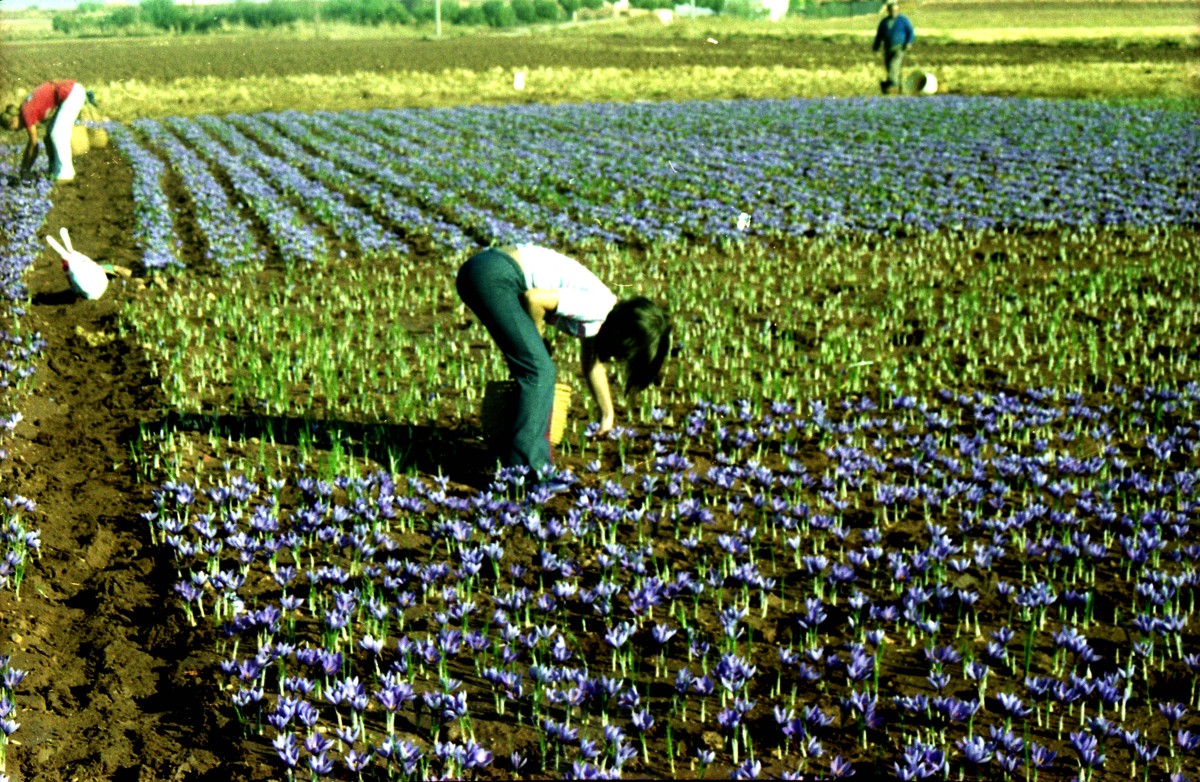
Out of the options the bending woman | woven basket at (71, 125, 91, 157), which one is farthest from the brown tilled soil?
woven basket at (71, 125, 91, 157)

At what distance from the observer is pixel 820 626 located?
17.3 feet

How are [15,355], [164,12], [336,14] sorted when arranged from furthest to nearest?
[336,14], [164,12], [15,355]

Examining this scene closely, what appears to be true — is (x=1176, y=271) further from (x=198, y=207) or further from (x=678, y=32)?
(x=678, y=32)

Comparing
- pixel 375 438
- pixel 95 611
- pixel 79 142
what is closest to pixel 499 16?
pixel 79 142

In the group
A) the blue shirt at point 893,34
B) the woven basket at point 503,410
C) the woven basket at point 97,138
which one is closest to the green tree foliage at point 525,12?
the blue shirt at point 893,34

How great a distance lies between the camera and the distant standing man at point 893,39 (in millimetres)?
28250

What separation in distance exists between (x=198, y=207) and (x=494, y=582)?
432 inches

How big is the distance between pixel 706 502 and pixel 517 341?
1317 millimetres

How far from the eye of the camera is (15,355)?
8930mm

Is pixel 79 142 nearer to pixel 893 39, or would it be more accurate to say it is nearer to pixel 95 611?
pixel 95 611

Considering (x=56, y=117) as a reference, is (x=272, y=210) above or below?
below

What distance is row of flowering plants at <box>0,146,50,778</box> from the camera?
4.60 meters

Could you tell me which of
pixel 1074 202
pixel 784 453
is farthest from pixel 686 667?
pixel 1074 202

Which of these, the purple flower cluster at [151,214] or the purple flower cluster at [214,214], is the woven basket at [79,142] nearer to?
the purple flower cluster at [151,214]
